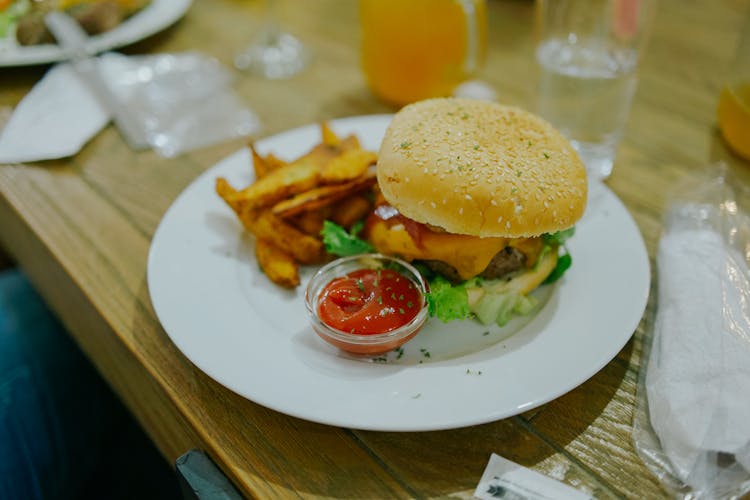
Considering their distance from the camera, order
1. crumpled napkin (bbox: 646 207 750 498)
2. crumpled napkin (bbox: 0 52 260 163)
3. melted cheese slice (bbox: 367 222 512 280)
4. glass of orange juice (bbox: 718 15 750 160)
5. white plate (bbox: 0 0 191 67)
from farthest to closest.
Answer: white plate (bbox: 0 0 191 67) → crumpled napkin (bbox: 0 52 260 163) → glass of orange juice (bbox: 718 15 750 160) → melted cheese slice (bbox: 367 222 512 280) → crumpled napkin (bbox: 646 207 750 498)

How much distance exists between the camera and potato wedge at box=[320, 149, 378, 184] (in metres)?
1.47

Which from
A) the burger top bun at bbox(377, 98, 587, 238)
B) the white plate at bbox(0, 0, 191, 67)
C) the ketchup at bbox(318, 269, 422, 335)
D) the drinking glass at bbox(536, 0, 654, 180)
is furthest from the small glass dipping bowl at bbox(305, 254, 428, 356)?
the white plate at bbox(0, 0, 191, 67)

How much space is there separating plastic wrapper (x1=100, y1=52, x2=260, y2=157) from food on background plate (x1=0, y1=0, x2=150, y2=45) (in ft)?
0.46

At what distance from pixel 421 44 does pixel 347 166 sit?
661 millimetres

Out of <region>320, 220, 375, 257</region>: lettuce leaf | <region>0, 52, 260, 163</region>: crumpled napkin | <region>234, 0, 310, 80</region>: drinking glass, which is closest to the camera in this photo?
<region>320, 220, 375, 257</region>: lettuce leaf

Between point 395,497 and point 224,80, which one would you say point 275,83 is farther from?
point 395,497

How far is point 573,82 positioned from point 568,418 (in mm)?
1130

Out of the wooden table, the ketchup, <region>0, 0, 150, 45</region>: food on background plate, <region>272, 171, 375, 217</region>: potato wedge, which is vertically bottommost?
the wooden table

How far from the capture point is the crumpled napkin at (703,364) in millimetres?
988

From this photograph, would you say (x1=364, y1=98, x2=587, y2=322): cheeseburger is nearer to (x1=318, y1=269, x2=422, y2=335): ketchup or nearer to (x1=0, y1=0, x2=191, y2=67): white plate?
(x1=318, y1=269, x2=422, y2=335): ketchup

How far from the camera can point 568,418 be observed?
3.71 feet

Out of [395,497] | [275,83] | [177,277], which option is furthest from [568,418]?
[275,83]

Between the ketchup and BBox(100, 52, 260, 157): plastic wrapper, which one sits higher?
the ketchup

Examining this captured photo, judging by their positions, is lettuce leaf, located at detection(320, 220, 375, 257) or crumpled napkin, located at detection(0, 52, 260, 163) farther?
crumpled napkin, located at detection(0, 52, 260, 163)
